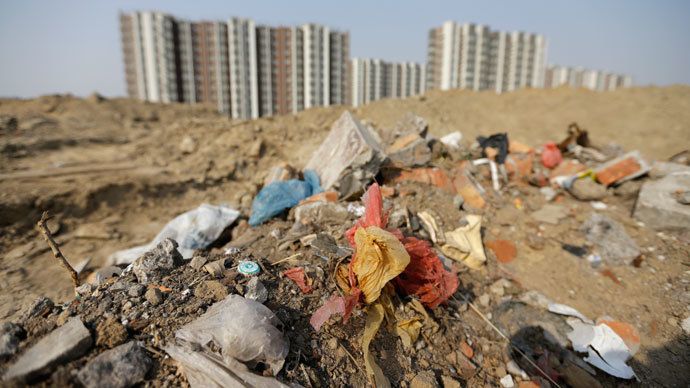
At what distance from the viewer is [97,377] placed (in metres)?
1.37

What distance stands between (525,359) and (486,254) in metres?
1.13

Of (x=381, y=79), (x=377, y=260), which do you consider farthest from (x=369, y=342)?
(x=381, y=79)

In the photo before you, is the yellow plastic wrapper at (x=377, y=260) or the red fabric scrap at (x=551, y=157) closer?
the yellow plastic wrapper at (x=377, y=260)

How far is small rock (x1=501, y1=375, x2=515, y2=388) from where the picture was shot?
228 cm

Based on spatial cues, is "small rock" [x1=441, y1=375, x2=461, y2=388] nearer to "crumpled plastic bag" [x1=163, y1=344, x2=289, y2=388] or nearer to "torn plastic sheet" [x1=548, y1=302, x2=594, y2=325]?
"crumpled plastic bag" [x1=163, y1=344, x2=289, y2=388]

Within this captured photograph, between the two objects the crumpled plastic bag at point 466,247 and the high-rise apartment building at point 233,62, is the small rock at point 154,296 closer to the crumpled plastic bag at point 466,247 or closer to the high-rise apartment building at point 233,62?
the crumpled plastic bag at point 466,247

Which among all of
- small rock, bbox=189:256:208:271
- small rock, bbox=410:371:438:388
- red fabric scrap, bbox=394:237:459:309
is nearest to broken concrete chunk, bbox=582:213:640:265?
red fabric scrap, bbox=394:237:459:309

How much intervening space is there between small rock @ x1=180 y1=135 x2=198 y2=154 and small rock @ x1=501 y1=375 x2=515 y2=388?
21.6 feet

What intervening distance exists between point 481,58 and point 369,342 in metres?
28.1

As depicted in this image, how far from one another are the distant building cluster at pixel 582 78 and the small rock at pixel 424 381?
40002mm

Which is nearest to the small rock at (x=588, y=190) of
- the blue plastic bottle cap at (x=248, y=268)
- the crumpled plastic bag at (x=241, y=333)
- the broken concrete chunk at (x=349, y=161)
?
the broken concrete chunk at (x=349, y=161)

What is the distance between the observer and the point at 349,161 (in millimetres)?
3574

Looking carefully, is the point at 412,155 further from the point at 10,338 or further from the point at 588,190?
the point at 10,338

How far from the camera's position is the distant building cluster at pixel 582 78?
34.6 m
